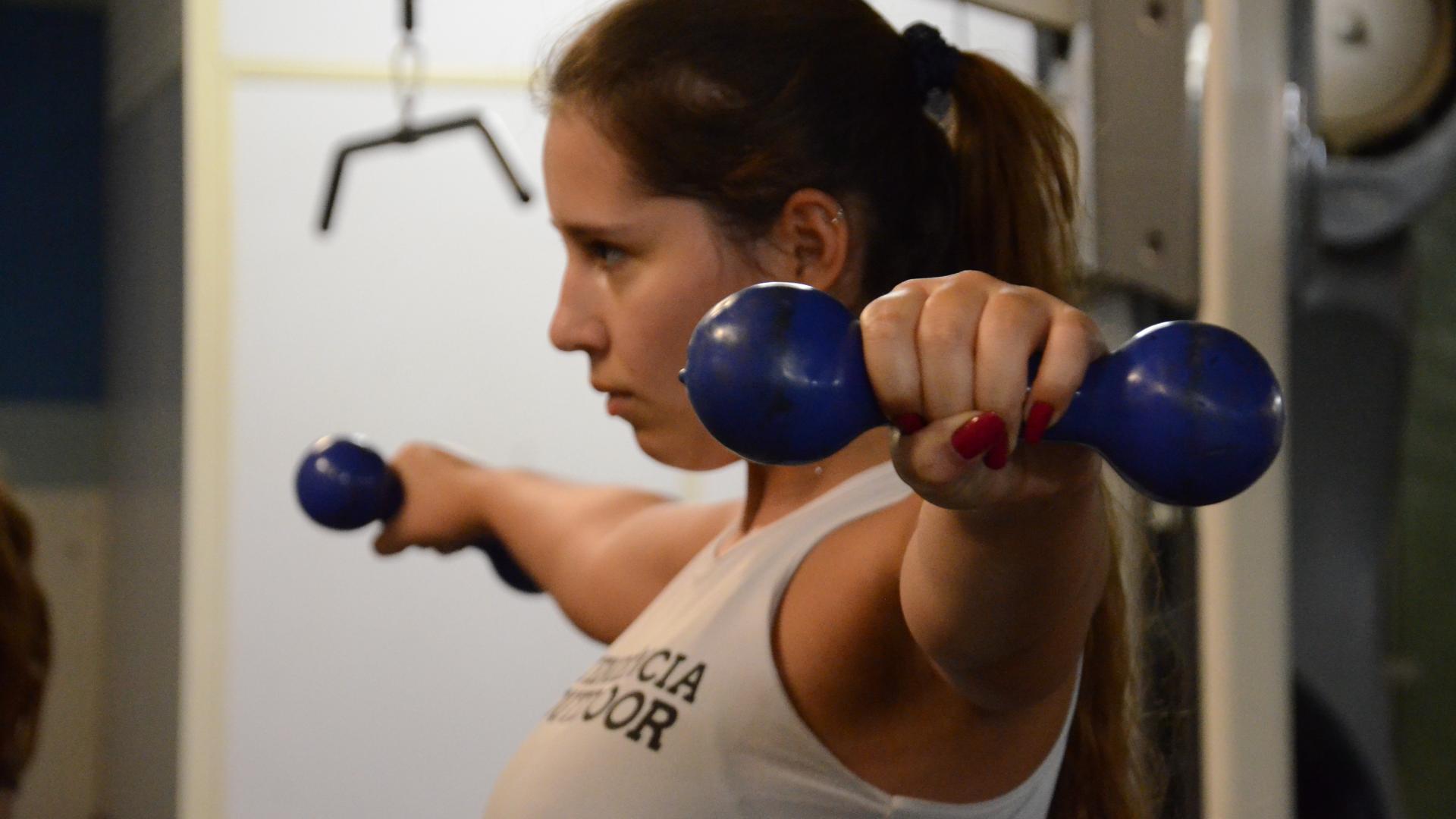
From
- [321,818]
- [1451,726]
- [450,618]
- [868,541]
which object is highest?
[868,541]

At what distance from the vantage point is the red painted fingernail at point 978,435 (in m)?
0.27


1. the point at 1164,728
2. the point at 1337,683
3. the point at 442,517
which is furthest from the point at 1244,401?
the point at 1337,683

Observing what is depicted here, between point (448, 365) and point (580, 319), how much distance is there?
94cm

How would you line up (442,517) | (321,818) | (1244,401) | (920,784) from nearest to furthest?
(1244,401), (920,784), (442,517), (321,818)

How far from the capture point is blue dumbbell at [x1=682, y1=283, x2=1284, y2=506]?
275 mm

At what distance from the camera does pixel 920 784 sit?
1.47 ft

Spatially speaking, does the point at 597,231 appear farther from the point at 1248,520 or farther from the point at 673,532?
the point at 1248,520

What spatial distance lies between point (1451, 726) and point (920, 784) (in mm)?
838

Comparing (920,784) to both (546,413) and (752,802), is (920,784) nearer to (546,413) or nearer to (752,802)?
(752,802)

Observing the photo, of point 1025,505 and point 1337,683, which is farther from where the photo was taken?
point 1337,683

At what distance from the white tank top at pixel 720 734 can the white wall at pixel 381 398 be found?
889 mm

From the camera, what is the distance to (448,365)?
57.5 inches

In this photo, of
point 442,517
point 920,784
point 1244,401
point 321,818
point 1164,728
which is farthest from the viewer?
point 321,818

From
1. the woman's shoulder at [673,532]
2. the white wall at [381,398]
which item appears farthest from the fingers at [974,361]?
the white wall at [381,398]
